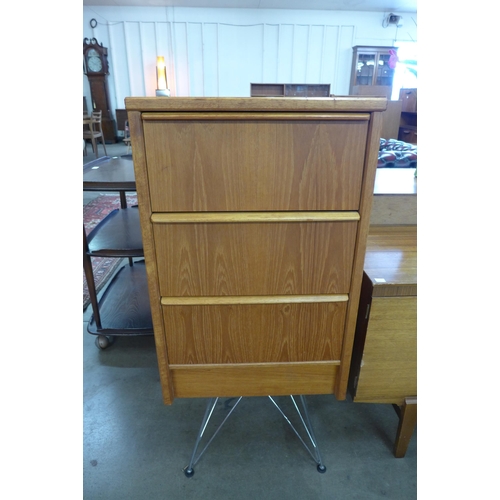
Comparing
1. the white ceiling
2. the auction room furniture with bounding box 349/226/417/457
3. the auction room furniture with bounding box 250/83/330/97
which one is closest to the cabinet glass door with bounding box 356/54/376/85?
the auction room furniture with bounding box 250/83/330/97

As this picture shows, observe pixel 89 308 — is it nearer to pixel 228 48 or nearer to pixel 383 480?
pixel 383 480

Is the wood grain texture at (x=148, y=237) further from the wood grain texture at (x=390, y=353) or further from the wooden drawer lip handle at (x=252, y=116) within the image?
the wood grain texture at (x=390, y=353)

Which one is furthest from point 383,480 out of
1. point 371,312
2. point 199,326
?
point 199,326

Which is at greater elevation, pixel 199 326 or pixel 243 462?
pixel 199 326

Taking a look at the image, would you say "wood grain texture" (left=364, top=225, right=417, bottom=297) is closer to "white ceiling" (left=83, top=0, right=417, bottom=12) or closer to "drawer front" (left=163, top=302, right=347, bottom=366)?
"drawer front" (left=163, top=302, right=347, bottom=366)

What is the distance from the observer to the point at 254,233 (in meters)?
0.81

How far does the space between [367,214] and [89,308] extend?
6.07 ft

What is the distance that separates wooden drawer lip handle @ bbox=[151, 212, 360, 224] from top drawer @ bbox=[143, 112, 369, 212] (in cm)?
1

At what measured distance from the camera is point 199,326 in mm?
902

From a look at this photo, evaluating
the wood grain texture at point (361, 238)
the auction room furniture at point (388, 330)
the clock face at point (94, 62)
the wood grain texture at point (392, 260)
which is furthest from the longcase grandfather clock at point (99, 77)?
the wood grain texture at point (361, 238)

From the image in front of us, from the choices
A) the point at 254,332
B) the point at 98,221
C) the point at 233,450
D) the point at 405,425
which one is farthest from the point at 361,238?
the point at 98,221

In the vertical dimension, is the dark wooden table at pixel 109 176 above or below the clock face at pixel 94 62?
below

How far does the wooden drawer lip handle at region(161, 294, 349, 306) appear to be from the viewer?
87cm

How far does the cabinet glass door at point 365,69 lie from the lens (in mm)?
6528
